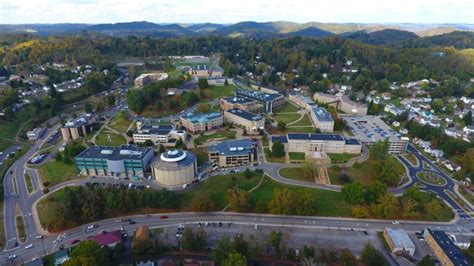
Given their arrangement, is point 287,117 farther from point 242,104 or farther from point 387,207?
point 387,207

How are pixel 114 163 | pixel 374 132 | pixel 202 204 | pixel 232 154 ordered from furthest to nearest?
1. pixel 374 132
2. pixel 232 154
3. pixel 114 163
4. pixel 202 204

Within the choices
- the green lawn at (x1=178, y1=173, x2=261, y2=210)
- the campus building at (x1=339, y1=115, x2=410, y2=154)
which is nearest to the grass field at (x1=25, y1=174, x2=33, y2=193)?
the green lawn at (x1=178, y1=173, x2=261, y2=210)

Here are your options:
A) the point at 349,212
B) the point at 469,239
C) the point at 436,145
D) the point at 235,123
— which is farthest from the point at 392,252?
the point at 235,123

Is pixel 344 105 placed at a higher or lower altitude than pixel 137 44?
lower

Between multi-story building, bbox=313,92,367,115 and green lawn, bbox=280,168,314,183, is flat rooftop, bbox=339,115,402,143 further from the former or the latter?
green lawn, bbox=280,168,314,183

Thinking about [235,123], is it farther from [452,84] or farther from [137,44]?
[137,44]

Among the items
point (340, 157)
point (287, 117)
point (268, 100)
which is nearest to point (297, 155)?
point (340, 157)
